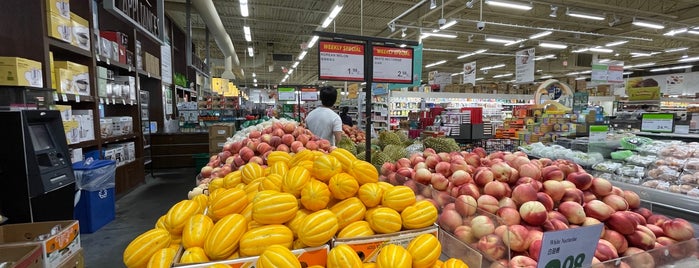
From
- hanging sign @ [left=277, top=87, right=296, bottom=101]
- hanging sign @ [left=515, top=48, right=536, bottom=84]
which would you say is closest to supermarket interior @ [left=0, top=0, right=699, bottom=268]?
hanging sign @ [left=277, top=87, right=296, bottom=101]

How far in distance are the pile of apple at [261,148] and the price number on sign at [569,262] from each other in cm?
166

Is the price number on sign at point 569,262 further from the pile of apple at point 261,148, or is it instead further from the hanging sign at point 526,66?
the hanging sign at point 526,66

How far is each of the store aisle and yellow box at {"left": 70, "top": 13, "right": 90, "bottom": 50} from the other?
7.43ft

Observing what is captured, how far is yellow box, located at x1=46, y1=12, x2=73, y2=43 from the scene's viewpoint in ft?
11.6

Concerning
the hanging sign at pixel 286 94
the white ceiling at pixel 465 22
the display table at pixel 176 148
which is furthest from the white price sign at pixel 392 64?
the hanging sign at pixel 286 94

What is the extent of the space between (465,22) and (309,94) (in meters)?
8.64

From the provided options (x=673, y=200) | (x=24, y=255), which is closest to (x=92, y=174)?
(x=24, y=255)

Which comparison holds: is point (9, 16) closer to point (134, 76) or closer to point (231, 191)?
point (134, 76)

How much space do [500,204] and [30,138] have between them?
11.2ft

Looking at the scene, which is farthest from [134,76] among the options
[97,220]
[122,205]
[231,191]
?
[231,191]

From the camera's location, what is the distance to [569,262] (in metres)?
1.05

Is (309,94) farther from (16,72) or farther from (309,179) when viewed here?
(309,179)

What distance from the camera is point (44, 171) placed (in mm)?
2744

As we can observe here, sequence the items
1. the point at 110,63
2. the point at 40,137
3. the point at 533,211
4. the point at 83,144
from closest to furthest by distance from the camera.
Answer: the point at 533,211
the point at 40,137
the point at 83,144
the point at 110,63
